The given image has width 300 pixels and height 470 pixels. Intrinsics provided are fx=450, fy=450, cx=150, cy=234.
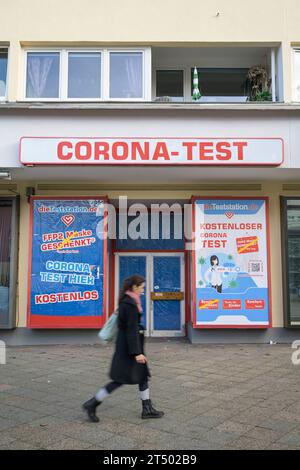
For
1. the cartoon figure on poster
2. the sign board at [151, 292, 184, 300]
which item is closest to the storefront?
the cartoon figure on poster

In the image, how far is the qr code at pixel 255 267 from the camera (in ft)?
31.9

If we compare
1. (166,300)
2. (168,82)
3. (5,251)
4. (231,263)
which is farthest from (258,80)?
(5,251)

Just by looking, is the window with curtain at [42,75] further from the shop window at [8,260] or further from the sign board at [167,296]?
the sign board at [167,296]

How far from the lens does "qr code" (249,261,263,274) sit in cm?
971

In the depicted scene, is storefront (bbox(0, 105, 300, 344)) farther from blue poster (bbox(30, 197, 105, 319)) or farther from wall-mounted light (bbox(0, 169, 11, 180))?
wall-mounted light (bbox(0, 169, 11, 180))

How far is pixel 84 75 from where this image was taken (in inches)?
393

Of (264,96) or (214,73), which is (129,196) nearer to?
(264,96)

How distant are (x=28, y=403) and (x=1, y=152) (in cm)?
507

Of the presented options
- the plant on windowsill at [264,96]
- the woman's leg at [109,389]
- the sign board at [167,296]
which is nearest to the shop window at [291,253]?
the plant on windowsill at [264,96]

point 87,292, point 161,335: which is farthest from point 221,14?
point 161,335

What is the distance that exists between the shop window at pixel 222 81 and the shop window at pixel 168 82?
1.24ft

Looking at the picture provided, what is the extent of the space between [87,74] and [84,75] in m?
0.07

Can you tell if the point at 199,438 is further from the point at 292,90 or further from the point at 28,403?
the point at 292,90

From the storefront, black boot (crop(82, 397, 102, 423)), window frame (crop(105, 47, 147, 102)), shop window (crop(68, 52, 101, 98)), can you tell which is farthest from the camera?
shop window (crop(68, 52, 101, 98))
